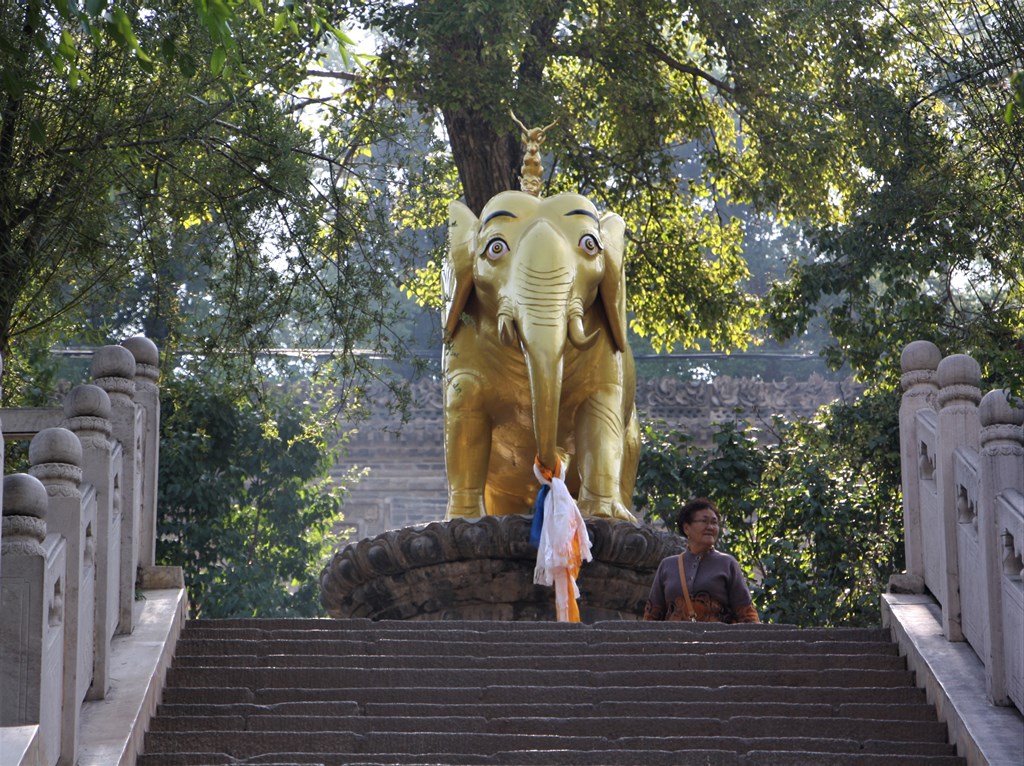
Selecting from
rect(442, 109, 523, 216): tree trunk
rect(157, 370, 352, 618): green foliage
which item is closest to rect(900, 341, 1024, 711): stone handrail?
rect(157, 370, 352, 618): green foliage

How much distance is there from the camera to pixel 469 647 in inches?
287

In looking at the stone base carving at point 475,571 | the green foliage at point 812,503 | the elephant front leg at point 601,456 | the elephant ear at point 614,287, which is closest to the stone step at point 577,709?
the stone base carving at point 475,571

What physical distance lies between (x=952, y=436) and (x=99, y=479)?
3.13 metres

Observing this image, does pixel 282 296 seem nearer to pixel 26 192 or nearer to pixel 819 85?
pixel 26 192

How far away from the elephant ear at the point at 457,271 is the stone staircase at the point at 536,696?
133 inches

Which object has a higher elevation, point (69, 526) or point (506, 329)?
point (506, 329)

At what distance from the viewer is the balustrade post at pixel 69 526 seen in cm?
565

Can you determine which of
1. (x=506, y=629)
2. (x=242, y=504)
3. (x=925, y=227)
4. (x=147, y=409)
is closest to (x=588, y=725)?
(x=506, y=629)

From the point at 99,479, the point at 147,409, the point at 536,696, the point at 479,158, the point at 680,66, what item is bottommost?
the point at 536,696

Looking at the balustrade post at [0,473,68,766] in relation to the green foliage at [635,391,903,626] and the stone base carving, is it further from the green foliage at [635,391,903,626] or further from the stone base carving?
the green foliage at [635,391,903,626]

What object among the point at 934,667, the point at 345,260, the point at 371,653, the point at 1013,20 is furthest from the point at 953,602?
the point at 345,260

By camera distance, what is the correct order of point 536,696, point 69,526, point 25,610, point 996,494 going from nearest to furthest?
point 25,610, point 69,526, point 996,494, point 536,696

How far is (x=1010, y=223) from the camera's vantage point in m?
10.9

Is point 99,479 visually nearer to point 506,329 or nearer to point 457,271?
point 506,329
